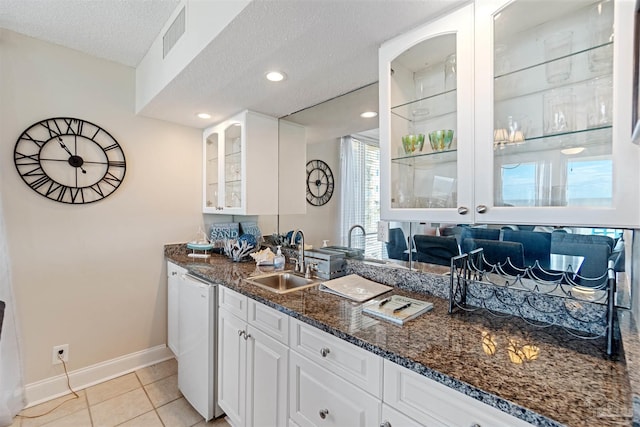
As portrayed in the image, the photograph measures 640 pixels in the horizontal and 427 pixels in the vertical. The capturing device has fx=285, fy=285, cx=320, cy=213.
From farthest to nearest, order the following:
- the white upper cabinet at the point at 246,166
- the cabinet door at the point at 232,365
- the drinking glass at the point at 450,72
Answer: the white upper cabinet at the point at 246,166 → the cabinet door at the point at 232,365 → the drinking glass at the point at 450,72

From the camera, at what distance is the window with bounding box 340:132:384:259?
6.04ft

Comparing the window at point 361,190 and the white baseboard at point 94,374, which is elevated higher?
the window at point 361,190

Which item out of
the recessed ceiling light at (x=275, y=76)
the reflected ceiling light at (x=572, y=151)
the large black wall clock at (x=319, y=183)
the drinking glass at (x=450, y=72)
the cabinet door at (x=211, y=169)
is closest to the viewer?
the reflected ceiling light at (x=572, y=151)

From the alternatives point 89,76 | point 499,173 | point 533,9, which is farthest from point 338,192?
point 89,76

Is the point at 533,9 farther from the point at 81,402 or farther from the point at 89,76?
the point at 81,402

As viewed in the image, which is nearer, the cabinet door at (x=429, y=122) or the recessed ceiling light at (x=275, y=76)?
the cabinet door at (x=429, y=122)

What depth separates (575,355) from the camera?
2.94 ft

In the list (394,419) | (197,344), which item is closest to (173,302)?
(197,344)

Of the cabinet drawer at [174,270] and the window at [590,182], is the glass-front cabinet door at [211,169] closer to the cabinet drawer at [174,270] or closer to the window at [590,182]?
the cabinet drawer at [174,270]

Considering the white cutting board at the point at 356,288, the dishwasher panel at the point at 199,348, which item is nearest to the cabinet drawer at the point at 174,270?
the dishwasher panel at the point at 199,348

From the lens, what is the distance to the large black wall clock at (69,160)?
2.00 meters

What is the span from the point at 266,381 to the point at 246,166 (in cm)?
158

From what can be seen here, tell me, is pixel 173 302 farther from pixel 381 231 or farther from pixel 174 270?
pixel 381 231

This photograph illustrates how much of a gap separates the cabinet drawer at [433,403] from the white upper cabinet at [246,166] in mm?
1759
